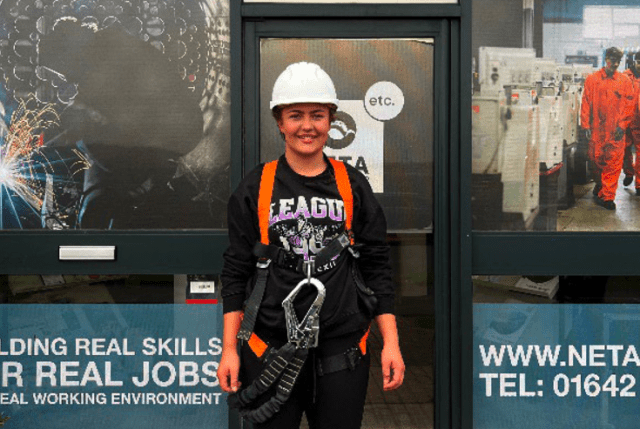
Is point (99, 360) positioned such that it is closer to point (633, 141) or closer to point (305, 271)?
point (305, 271)

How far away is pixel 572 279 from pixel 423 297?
0.75 m

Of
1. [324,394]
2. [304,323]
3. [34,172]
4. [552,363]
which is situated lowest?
[552,363]

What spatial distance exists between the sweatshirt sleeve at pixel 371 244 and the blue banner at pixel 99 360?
4.40ft

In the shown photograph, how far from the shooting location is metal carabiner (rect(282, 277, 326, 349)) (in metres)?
2.52

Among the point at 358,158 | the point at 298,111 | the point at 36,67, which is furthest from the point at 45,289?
the point at 298,111

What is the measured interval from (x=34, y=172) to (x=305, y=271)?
1.94 metres

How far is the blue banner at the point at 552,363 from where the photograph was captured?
3.92 m

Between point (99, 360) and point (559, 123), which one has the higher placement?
point (559, 123)

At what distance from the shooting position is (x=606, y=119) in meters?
3.95

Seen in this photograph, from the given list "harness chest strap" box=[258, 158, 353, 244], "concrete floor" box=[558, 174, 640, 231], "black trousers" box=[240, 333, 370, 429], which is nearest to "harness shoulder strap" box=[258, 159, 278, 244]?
"harness chest strap" box=[258, 158, 353, 244]

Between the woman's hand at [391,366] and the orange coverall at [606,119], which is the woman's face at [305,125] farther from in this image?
the orange coverall at [606,119]

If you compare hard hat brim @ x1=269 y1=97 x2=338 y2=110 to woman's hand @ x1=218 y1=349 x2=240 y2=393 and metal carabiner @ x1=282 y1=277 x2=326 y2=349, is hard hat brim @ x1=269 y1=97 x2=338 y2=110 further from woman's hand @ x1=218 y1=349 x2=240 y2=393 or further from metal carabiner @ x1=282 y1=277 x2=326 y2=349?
woman's hand @ x1=218 y1=349 x2=240 y2=393

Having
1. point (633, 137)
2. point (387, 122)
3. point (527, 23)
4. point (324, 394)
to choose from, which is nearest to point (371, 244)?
point (324, 394)

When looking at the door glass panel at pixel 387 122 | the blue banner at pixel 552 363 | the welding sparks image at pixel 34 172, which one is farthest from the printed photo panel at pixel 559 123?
the welding sparks image at pixel 34 172
